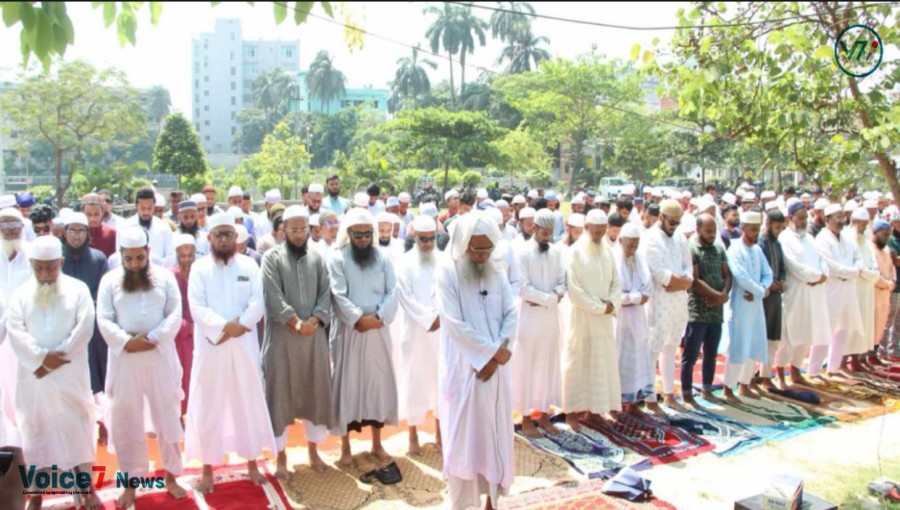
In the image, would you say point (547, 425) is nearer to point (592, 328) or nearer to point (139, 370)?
point (592, 328)

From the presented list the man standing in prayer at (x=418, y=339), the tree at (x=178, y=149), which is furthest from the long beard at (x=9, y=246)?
the tree at (x=178, y=149)

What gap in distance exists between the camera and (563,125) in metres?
32.8

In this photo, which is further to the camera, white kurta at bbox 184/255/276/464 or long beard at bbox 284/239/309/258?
long beard at bbox 284/239/309/258

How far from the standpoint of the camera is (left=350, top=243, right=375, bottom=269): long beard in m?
5.23

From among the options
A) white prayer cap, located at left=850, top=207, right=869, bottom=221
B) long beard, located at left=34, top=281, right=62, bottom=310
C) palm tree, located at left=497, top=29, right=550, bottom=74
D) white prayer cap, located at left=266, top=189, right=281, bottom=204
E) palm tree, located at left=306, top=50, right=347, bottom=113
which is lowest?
long beard, located at left=34, top=281, right=62, bottom=310

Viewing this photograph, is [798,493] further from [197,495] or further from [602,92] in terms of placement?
[602,92]

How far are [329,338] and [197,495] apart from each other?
1.42 m

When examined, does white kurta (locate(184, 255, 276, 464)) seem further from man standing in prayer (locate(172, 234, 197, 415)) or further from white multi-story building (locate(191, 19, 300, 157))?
white multi-story building (locate(191, 19, 300, 157))

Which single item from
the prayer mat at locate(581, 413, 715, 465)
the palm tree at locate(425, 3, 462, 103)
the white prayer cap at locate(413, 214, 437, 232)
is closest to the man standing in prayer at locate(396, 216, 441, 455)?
the white prayer cap at locate(413, 214, 437, 232)

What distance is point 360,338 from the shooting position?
520 centimetres

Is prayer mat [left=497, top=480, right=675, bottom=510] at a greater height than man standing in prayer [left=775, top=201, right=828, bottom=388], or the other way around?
man standing in prayer [left=775, top=201, right=828, bottom=388]

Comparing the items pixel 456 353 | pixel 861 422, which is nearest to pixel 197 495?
pixel 456 353

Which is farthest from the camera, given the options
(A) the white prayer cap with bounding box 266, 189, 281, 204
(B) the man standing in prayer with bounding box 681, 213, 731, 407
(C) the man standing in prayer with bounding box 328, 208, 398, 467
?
(A) the white prayer cap with bounding box 266, 189, 281, 204

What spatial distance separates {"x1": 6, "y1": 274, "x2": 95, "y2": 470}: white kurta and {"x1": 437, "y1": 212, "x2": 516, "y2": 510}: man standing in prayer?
2.24m
